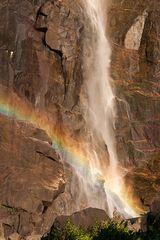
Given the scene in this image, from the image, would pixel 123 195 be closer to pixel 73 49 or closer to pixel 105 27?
pixel 73 49

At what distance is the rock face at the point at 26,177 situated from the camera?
101 ft

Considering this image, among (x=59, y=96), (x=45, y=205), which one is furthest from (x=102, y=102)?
(x=45, y=205)

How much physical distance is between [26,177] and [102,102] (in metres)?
11.6

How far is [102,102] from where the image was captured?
41031mm

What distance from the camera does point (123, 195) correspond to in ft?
127

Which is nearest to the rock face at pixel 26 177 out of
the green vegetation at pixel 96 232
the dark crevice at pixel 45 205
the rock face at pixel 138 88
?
the dark crevice at pixel 45 205

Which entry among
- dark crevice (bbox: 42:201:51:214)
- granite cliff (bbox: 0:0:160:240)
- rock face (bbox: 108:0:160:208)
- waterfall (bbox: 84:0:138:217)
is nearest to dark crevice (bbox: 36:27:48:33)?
granite cliff (bbox: 0:0:160:240)

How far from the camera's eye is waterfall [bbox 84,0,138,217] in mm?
37688

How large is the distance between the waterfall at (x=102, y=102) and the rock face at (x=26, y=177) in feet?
16.1

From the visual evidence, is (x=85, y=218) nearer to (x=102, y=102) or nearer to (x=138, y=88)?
(x=102, y=102)

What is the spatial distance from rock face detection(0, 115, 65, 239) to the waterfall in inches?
193

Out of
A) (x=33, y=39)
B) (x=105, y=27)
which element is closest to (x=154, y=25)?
(x=105, y=27)

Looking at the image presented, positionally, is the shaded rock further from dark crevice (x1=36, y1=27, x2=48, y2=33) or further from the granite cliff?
dark crevice (x1=36, y1=27, x2=48, y2=33)

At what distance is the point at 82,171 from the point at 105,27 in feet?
47.1
